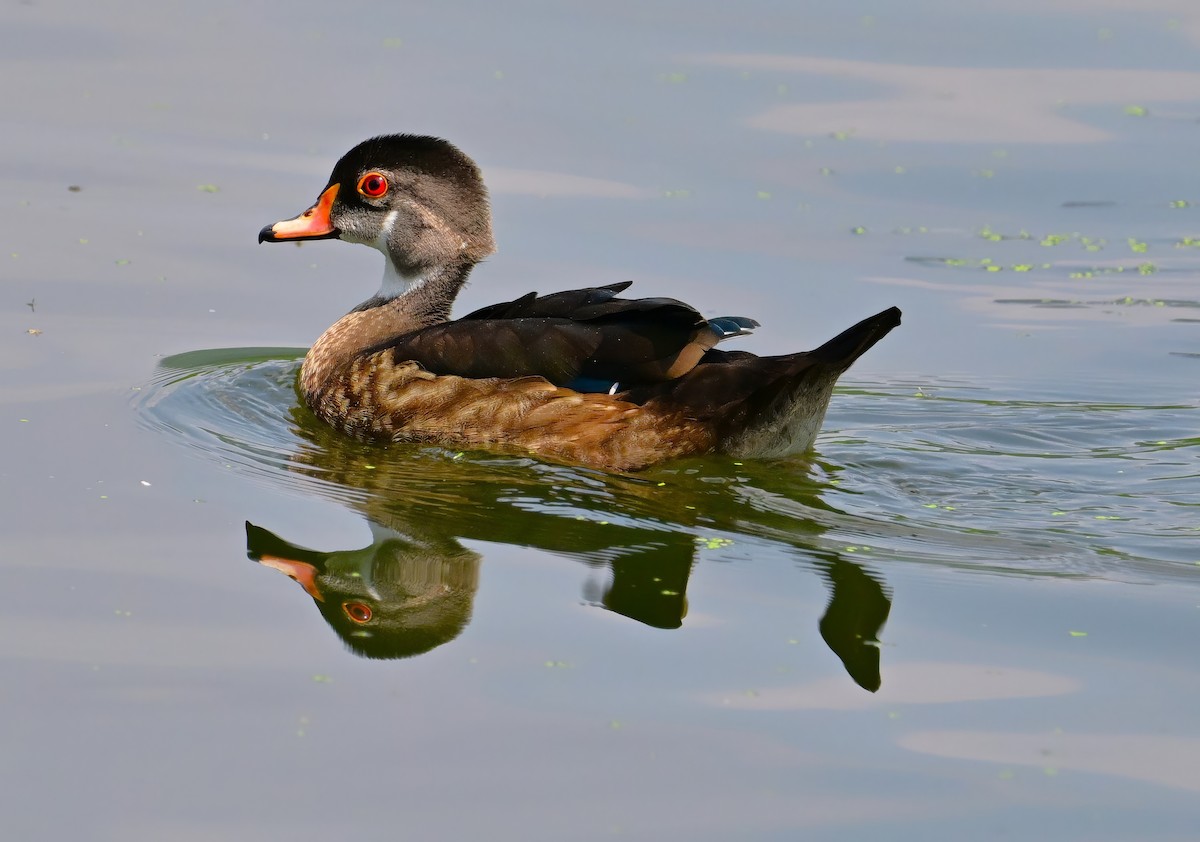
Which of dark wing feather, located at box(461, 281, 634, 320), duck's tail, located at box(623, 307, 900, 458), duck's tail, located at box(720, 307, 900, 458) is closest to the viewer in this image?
duck's tail, located at box(720, 307, 900, 458)

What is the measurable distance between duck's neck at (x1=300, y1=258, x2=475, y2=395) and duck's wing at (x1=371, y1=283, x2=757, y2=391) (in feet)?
2.76

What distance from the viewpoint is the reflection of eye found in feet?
21.9

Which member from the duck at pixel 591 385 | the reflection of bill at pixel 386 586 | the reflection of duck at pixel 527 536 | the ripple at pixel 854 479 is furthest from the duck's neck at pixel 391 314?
the reflection of bill at pixel 386 586

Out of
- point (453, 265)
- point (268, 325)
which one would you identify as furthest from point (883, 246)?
point (268, 325)

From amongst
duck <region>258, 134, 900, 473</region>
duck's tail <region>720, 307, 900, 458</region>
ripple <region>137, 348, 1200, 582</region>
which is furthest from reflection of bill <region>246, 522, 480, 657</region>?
duck's tail <region>720, 307, 900, 458</region>

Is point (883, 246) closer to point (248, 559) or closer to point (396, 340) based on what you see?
point (396, 340)

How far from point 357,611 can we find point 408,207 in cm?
352

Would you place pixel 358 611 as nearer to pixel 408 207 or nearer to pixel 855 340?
pixel 855 340

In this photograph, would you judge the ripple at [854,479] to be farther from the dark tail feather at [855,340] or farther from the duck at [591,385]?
the dark tail feather at [855,340]

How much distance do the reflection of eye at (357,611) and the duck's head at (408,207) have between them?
11.0ft

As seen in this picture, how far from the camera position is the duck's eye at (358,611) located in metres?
6.66

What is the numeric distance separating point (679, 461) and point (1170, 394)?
300 cm

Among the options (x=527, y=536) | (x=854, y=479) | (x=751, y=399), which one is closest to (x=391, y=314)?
(x=751, y=399)

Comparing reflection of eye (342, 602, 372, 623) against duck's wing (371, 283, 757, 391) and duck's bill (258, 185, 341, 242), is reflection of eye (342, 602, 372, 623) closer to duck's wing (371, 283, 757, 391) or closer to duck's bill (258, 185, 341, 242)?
duck's wing (371, 283, 757, 391)
